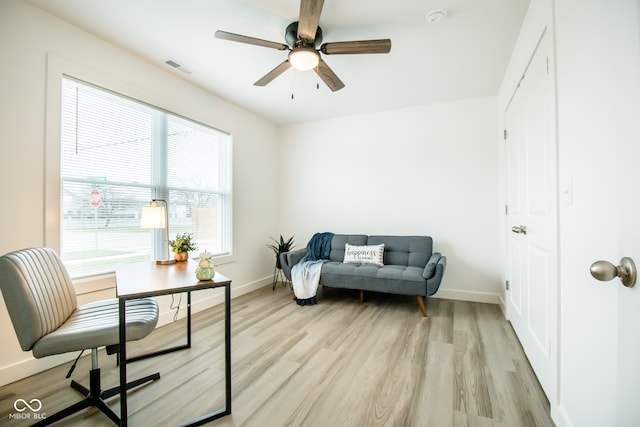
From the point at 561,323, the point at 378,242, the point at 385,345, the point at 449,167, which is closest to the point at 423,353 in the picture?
the point at 385,345

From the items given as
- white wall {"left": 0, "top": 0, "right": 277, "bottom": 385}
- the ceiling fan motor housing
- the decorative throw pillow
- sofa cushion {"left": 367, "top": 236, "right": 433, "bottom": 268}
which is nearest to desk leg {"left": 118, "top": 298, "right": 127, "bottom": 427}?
white wall {"left": 0, "top": 0, "right": 277, "bottom": 385}

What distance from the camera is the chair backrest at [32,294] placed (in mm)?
1327

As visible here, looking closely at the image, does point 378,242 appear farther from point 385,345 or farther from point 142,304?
point 142,304

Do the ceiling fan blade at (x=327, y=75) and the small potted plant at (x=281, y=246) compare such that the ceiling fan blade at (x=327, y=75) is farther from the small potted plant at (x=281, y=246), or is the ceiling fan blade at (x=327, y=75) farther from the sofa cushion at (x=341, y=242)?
the small potted plant at (x=281, y=246)

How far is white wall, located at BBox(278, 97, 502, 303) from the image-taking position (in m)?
3.49

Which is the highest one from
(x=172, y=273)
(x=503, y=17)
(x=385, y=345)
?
(x=503, y=17)

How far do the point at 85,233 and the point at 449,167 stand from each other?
3.99 meters

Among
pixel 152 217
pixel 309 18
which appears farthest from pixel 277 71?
pixel 152 217

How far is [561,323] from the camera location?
4.58 feet

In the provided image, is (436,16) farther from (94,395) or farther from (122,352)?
(94,395)

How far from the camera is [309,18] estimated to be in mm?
1765

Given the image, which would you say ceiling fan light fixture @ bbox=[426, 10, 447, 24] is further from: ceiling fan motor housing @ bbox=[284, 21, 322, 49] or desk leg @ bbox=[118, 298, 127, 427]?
desk leg @ bbox=[118, 298, 127, 427]

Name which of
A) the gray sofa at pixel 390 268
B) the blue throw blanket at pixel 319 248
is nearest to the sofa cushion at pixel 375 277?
the gray sofa at pixel 390 268

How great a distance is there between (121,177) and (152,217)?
65cm
